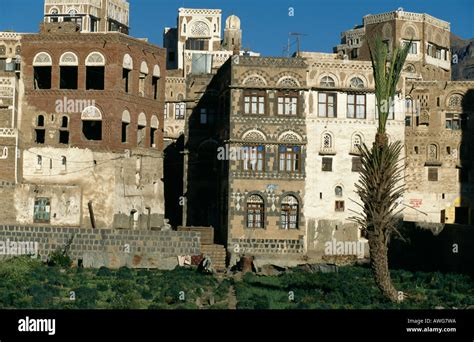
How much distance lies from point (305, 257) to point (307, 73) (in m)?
12.0

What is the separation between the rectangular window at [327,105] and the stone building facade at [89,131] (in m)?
13.8

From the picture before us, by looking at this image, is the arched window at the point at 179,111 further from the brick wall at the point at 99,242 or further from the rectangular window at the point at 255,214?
the brick wall at the point at 99,242

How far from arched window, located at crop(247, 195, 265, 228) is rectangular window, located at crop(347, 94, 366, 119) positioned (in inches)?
330

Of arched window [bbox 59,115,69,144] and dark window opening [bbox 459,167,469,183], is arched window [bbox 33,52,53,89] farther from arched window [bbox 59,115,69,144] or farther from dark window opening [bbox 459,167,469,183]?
dark window opening [bbox 459,167,469,183]

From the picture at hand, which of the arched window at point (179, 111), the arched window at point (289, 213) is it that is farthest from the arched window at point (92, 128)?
the arched window at point (289, 213)

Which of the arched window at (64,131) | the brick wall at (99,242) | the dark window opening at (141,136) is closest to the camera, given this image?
the brick wall at (99,242)

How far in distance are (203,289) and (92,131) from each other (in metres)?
26.9

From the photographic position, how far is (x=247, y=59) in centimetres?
6106

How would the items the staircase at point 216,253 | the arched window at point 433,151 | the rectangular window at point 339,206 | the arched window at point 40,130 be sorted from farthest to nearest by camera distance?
the arched window at point 433,151 < the arched window at point 40,130 < the rectangular window at point 339,206 < the staircase at point 216,253

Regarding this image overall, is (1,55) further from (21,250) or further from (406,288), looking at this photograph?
(406,288)

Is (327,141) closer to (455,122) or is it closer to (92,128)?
(455,122)

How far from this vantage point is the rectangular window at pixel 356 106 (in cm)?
6247
